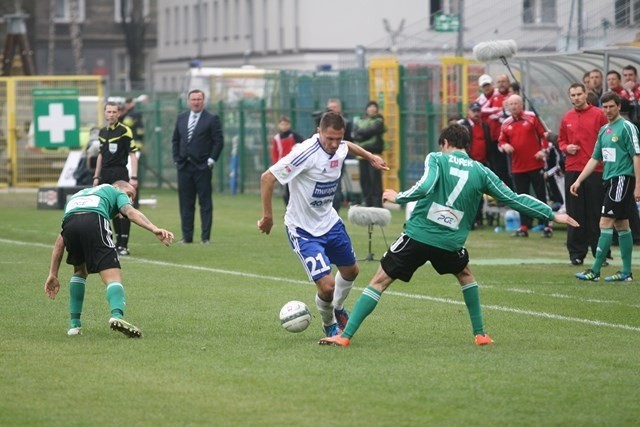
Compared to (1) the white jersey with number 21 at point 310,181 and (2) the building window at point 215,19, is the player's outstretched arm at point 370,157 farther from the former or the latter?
(2) the building window at point 215,19

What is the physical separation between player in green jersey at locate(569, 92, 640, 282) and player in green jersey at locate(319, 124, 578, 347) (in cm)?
469

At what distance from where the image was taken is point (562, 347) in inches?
428

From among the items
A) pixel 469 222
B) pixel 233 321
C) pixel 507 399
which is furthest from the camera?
pixel 233 321

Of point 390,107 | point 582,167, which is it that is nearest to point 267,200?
point 582,167

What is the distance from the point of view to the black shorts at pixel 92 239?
11227 millimetres

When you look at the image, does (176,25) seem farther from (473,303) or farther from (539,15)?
(473,303)

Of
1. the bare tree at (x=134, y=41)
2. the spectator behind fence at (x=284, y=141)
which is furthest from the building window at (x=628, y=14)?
the bare tree at (x=134, y=41)

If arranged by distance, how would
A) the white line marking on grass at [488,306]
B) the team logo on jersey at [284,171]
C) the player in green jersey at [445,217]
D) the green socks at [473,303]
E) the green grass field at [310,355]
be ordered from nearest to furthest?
the green grass field at [310,355]
the player in green jersey at [445,217]
the green socks at [473,303]
the team logo on jersey at [284,171]
the white line marking on grass at [488,306]

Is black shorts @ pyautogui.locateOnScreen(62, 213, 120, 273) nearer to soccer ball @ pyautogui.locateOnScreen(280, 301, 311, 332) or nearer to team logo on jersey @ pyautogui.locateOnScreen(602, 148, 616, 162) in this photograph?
soccer ball @ pyautogui.locateOnScreen(280, 301, 311, 332)

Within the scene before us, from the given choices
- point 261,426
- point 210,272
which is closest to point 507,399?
point 261,426

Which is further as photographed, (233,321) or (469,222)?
(233,321)

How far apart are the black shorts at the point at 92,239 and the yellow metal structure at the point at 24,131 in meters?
24.9

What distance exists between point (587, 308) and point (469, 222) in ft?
9.64

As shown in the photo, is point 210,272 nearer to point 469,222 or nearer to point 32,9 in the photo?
point 469,222
